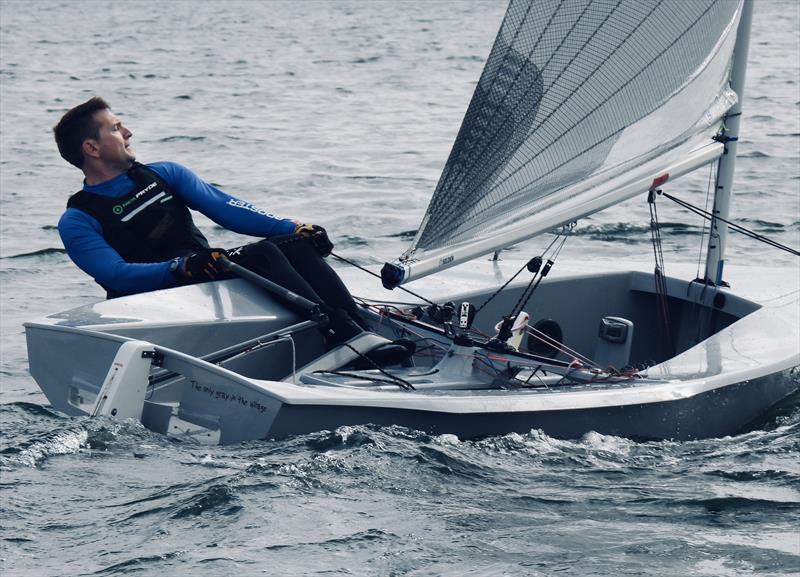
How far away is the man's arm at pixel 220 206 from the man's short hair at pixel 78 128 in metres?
0.31

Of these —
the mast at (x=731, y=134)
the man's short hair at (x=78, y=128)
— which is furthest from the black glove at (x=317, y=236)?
the mast at (x=731, y=134)

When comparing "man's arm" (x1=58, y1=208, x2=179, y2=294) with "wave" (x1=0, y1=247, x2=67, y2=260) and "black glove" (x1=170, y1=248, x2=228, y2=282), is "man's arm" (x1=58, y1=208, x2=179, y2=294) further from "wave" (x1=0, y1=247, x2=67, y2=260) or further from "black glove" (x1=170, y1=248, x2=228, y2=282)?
"wave" (x1=0, y1=247, x2=67, y2=260)

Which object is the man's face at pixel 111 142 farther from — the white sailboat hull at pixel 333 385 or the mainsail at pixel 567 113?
the mainsail at pixel 567 113

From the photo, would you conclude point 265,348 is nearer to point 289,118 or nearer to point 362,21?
point 289,118

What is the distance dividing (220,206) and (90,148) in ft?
1.84

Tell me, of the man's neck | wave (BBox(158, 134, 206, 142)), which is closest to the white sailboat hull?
the man's neck

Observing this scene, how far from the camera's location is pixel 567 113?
17.0ft

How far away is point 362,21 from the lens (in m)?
26.2

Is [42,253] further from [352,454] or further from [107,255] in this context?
[352,454]

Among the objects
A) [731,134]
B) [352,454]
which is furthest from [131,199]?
[731,134]

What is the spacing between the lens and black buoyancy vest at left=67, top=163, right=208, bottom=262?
519 centimetres

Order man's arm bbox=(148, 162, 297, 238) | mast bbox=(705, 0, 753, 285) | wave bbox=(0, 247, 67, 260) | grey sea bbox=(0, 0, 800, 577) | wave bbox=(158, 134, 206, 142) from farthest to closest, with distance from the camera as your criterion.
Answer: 1. wave bbox=(158, 134, 206, 142)
2. wave bbox=(0, 247, 67, 260)
3. mast bbox=(705, 0, 753, 285)
4. man's arm bbox=(148, 162, 297, 238)
5. grey sea bbox=(0, 0, 800, 577)

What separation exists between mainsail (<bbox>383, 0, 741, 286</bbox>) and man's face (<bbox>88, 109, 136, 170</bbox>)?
3.94ft

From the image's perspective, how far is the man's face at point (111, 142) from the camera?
17.1 feet
